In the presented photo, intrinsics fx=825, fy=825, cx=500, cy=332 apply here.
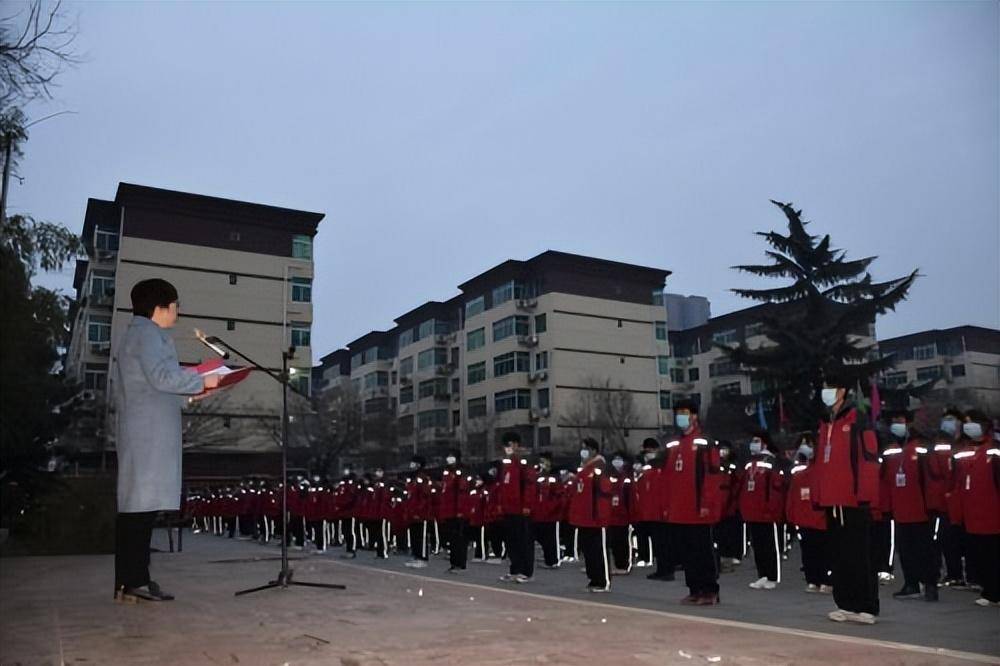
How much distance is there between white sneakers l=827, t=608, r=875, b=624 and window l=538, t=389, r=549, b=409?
166ft

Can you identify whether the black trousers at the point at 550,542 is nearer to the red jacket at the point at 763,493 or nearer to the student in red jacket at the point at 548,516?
the student in red jacket at the point at 548,516

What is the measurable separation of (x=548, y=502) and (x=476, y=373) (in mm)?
49194

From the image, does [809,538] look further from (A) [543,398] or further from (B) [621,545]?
(A) [543,398]

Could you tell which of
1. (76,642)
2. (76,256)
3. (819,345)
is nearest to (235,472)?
(819,345)

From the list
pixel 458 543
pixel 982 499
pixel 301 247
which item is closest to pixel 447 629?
pixel 982 499

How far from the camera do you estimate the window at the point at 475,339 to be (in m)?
63.4

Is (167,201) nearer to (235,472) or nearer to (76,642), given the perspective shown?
(235,472)

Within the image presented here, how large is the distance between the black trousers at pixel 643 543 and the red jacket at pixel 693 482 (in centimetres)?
709

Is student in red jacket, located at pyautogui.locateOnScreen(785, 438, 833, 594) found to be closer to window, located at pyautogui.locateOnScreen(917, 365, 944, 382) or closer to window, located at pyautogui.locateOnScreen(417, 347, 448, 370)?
window, located at pyautogui.locateOnScreen(917, 365, 944, 382)

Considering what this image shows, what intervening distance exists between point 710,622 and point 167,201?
156 ft

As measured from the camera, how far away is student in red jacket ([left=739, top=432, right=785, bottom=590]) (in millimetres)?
11023

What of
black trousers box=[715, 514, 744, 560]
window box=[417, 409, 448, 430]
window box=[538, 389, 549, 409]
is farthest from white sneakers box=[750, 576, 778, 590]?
window box=[417, 409, 448, 430]

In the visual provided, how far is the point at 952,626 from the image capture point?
684 cm

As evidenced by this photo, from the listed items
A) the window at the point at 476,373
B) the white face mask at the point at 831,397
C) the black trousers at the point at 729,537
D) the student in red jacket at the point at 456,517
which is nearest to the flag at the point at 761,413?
the black trousers at the point at 729,537
